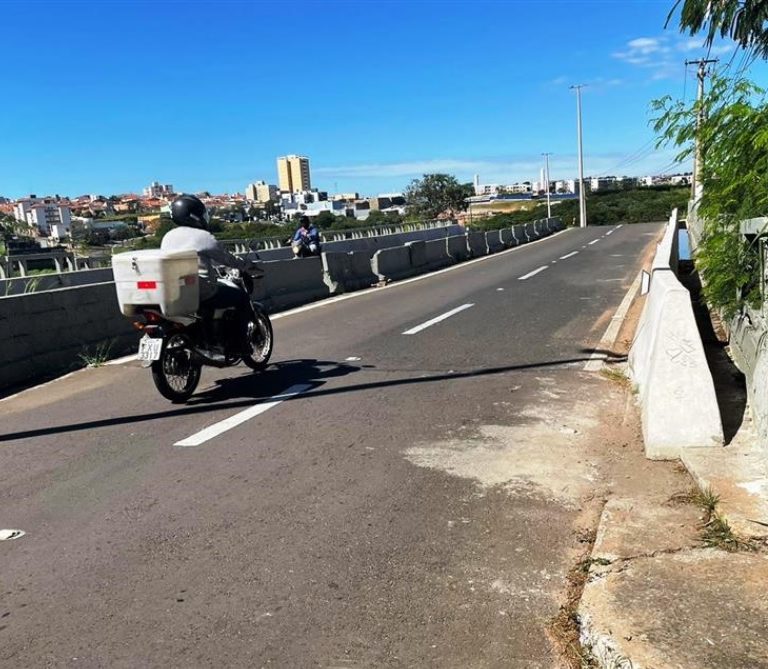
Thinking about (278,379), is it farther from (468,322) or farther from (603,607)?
(603,607)

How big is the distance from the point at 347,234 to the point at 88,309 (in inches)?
1199

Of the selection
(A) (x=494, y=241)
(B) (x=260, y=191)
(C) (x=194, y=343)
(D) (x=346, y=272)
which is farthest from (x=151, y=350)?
(B) (x=260, y=191)

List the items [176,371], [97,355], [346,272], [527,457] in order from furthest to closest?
[346,272], [97,355], [176,371], [527,457]

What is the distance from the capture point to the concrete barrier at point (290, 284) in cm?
1372

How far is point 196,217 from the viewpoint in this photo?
23.4ft

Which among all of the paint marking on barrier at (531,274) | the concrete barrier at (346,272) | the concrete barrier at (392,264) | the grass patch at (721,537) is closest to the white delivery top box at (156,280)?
the grass patch at (721,537)

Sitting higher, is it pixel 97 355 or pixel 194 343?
pixel 194 343

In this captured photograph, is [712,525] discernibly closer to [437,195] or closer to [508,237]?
[508,237]

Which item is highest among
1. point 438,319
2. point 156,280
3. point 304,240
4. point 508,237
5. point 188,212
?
point 188,212

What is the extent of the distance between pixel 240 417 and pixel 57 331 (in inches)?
153

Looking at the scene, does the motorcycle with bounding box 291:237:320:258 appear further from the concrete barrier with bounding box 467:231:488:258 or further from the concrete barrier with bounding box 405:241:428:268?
the concrete barrier with bounding box 467:231:488:258

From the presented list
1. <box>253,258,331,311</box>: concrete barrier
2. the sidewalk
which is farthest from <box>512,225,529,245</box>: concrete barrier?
the sidewalk

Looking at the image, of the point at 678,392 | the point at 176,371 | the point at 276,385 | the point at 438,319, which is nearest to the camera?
the point at 678,392

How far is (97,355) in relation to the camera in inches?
363
